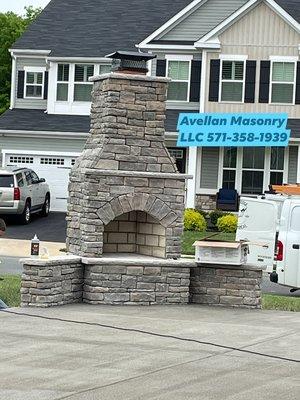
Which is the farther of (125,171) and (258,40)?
(258,40)

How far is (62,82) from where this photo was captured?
43.0m

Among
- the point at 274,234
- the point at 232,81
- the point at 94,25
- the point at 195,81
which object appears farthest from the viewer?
the point at 94,25

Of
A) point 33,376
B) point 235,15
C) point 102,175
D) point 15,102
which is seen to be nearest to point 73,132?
point 15,102

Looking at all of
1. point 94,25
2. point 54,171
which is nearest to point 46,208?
point 54,171

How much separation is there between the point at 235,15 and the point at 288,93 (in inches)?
132

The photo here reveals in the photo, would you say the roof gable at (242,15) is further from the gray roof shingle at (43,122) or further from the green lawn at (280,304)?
the green lawn at (280,304)

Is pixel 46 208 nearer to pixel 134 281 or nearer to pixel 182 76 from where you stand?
pixel 182 76

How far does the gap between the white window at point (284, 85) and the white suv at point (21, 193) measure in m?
8.96

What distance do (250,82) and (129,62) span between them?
21234 millimetres

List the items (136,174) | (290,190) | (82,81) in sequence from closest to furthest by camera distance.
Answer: (136,174) → (290,190) → (82,81)

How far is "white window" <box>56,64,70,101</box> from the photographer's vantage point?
42969mm

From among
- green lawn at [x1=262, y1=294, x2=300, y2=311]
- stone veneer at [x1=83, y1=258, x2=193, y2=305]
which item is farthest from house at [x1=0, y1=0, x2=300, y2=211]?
stone veneer at [x1=83, y1=258, x2=193, y2=305]

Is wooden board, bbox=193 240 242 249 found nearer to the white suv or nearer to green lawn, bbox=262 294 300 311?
green lawn, bbox=262 294 300 311

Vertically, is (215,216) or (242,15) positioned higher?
(242,15)
